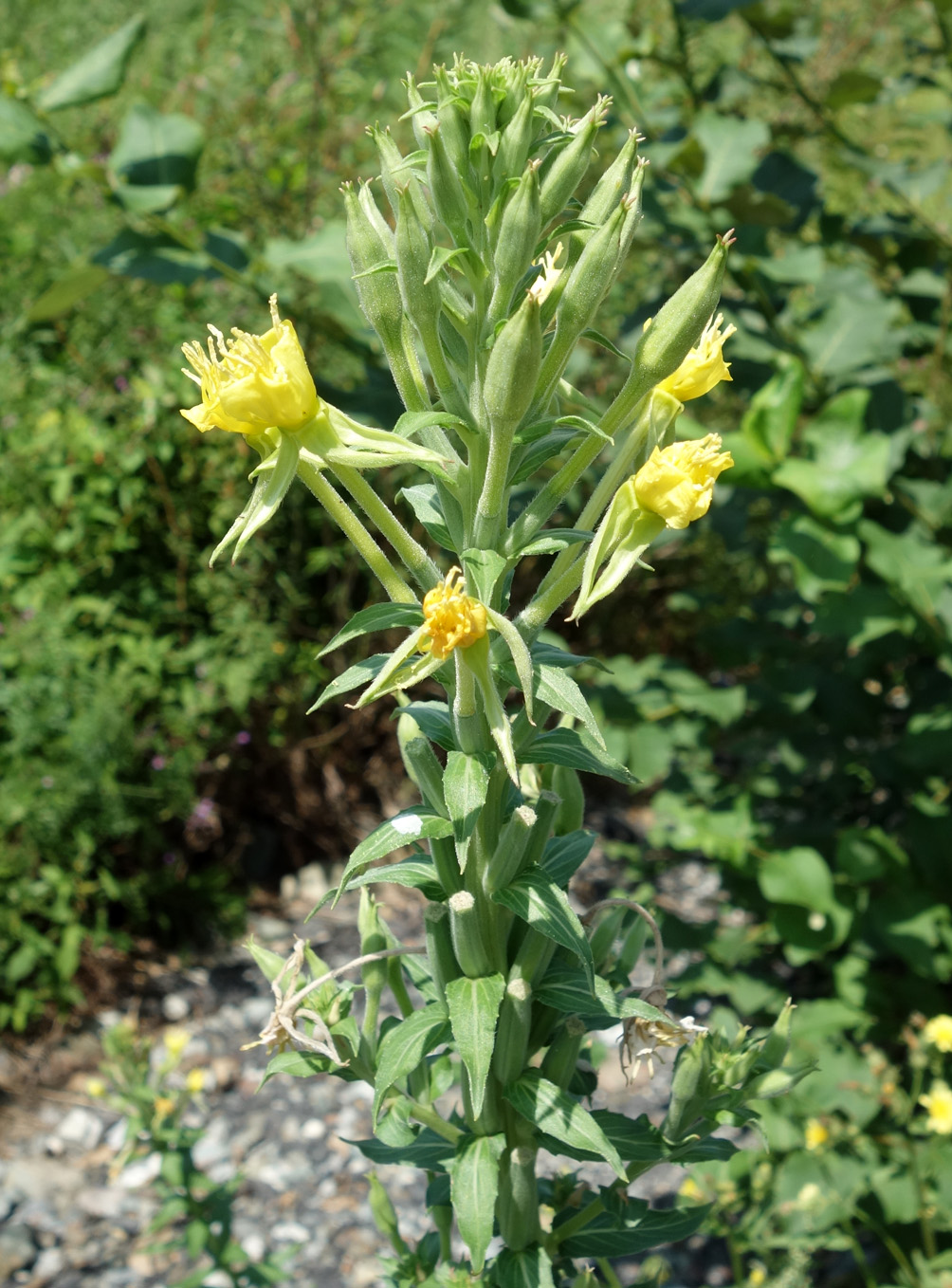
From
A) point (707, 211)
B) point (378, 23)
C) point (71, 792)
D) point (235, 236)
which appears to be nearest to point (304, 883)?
point (71, 792)

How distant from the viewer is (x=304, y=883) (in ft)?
12.3

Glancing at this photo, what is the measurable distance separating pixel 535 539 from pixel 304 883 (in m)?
3.01

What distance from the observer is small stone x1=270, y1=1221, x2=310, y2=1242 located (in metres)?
2.69

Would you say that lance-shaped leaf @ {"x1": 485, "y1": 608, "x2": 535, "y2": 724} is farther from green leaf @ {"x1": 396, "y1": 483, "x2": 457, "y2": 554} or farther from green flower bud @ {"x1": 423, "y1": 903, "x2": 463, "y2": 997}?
green flower bud @ {"x1": 423, "y1": 903, "x2": 463, "y2": 997}

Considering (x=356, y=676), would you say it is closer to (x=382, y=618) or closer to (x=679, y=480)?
(x=382, y=618)

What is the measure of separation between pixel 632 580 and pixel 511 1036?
3.16 metres

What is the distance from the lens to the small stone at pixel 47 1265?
2553mm

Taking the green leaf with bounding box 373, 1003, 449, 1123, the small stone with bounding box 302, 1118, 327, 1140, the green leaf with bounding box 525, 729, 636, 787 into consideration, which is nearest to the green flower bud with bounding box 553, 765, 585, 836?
the green leaf with bounding box 525, 729, 636, 787

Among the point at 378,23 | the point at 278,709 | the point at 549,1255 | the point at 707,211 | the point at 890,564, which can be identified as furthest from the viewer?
the point at 378,23

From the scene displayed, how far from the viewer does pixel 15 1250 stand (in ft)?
8.45

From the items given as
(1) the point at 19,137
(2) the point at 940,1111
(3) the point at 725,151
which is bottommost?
(2) the point at 940,1111

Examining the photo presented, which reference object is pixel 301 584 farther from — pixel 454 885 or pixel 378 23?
pixel 454 885

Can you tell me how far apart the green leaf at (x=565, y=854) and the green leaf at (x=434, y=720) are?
6.4 inches

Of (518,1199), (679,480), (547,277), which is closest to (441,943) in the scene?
(518,1199)
